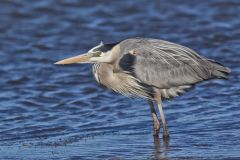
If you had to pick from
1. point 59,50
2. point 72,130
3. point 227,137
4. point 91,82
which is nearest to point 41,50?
point 59,50

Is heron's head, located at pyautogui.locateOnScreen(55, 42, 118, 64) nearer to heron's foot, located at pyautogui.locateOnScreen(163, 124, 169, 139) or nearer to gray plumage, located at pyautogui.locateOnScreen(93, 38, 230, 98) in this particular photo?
gray plumage, located at pyautogui.locateOnScreen(93, 38, 230, 98)

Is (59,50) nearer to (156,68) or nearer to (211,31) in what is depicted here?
(211,31)

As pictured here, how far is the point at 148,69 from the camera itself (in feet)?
31.6

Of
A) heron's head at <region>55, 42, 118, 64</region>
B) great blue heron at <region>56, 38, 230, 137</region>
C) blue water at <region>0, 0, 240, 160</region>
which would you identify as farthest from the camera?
great blue heron at <region>56, 38, 230, 137</region>

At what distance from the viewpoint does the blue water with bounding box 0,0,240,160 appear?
8.91 meters

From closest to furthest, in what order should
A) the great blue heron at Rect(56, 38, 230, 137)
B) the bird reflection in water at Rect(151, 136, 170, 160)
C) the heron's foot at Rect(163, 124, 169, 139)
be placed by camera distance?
1. the bird reflection in water at Rect(151, 136, 170, 160)
2. the heron's foot at Rect(163, 124, 169, 139)
3. the great blue heron at Rect(56, 38, 230, 137)

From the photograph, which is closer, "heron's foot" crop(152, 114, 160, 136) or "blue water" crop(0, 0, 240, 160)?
"blue water" crop(0, 0, 240, 160)

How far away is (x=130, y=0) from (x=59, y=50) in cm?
412

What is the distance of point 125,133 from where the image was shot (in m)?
9.54

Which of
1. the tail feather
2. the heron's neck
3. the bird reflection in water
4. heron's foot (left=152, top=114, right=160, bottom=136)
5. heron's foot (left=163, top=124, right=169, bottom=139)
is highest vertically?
the heron's neck

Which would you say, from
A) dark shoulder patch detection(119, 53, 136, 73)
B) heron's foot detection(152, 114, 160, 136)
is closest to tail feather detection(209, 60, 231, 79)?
heron's foot detection(152, 114, 160, 136)

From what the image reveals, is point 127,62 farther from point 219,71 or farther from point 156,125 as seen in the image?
point 219,71

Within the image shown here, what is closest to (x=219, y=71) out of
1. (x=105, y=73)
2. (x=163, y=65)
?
(x=163, y=65)

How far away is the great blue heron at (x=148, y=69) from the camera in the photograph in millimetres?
9539
